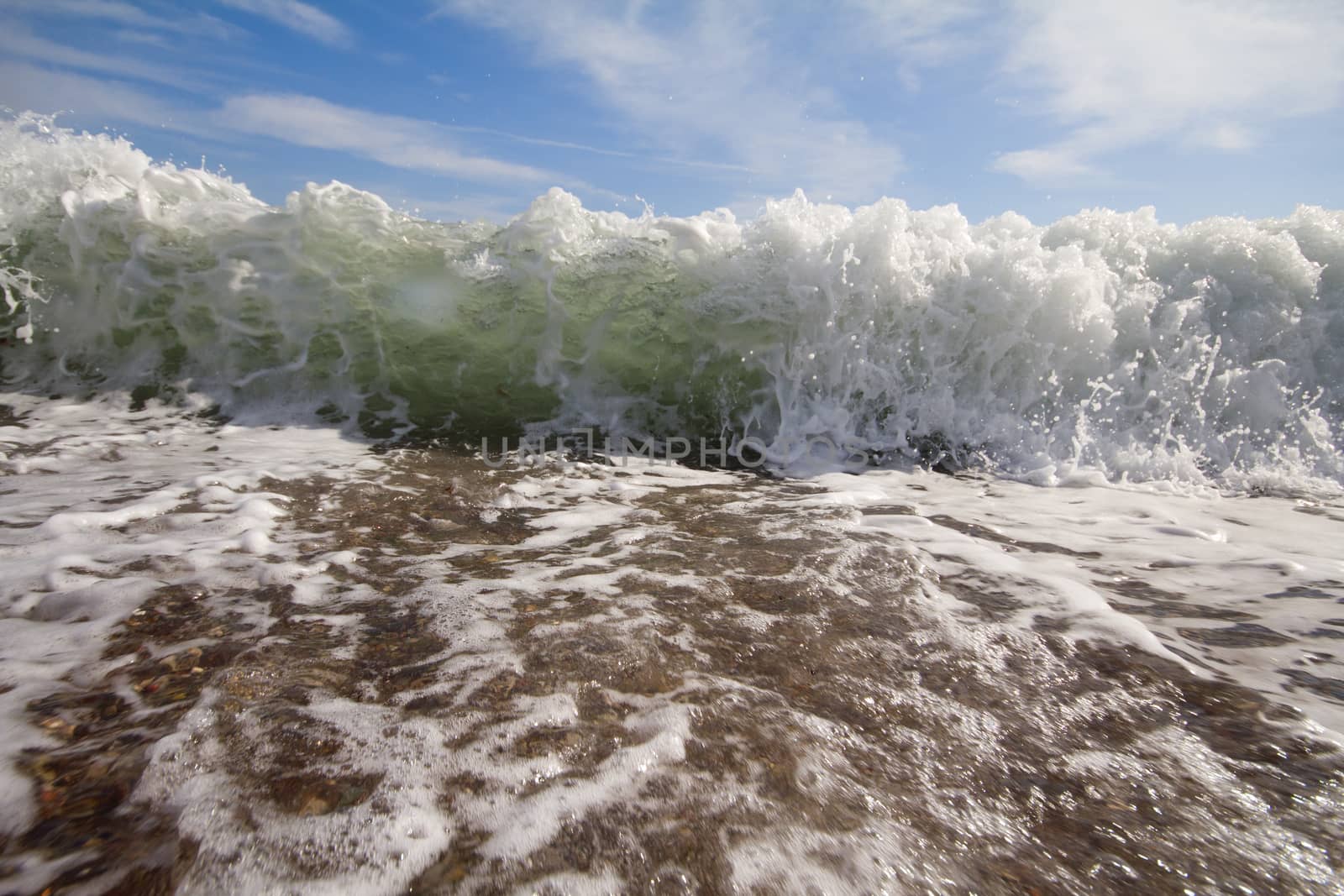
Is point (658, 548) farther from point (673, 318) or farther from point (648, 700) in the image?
point (673, 318)

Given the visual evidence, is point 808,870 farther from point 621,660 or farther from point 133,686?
point 133,686

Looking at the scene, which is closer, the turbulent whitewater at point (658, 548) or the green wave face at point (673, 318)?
the turbulent whitewater at point (658, 548)

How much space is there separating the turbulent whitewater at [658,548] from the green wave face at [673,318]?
0.12 ft

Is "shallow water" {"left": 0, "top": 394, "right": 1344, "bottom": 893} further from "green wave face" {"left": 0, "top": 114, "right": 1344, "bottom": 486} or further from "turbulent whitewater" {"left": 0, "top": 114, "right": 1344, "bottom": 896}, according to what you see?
"green wave face" {"left": 0, "top": 114, "right": 1344, "bottom": 486}

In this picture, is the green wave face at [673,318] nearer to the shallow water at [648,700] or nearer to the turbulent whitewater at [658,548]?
the turbulent whitewater at [658,548]

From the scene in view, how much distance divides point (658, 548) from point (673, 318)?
3.38 meters

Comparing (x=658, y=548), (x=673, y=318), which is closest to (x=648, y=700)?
(x=658, y=548)

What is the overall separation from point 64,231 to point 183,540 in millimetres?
4892

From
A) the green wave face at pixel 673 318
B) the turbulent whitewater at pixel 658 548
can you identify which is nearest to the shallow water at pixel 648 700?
the turbulent whitewater at pixel 658 548

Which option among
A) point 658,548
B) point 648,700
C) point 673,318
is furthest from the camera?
point 673,318

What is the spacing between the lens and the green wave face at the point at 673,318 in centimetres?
539

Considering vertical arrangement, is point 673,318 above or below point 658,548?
above

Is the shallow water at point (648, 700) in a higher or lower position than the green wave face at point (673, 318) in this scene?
lower

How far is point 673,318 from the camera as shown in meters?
6.05
